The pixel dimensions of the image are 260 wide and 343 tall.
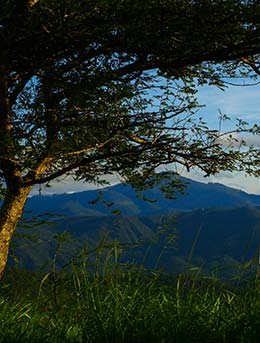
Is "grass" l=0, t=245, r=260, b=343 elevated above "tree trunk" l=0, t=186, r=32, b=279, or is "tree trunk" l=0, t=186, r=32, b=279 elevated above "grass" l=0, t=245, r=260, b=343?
"tree trunk" l=0, t=186, r=32, b=279

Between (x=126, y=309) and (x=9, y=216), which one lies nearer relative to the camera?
(x=126, y=309)

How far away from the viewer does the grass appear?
22.0ft

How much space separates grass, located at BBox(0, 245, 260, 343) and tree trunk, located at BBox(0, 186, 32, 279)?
6518mm

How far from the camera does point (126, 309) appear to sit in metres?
6.91

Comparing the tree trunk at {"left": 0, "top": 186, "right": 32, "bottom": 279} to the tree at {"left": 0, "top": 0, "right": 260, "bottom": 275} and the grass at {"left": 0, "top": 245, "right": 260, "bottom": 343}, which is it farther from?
the grass at {"left": 0, "top": 245, "right": 260, "bottom": 343}

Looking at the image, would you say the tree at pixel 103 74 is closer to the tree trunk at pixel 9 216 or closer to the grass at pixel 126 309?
the tree trunk at pixel 9 216

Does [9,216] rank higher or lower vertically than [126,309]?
higher

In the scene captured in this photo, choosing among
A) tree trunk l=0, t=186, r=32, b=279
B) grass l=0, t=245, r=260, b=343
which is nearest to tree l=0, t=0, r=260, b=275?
tree trunk l=0, t=186, r=32, b=279

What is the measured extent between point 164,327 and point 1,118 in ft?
30.0

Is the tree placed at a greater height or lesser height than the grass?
greater

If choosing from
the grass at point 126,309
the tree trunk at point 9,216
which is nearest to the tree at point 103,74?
the tree trunk at point 9,216

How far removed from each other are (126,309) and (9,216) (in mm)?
8495

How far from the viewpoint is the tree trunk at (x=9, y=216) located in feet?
48.2

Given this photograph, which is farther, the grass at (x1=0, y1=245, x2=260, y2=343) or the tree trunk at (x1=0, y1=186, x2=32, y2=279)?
the tree trunk at (x1=0, y1=186, x2=32, y2=279)
